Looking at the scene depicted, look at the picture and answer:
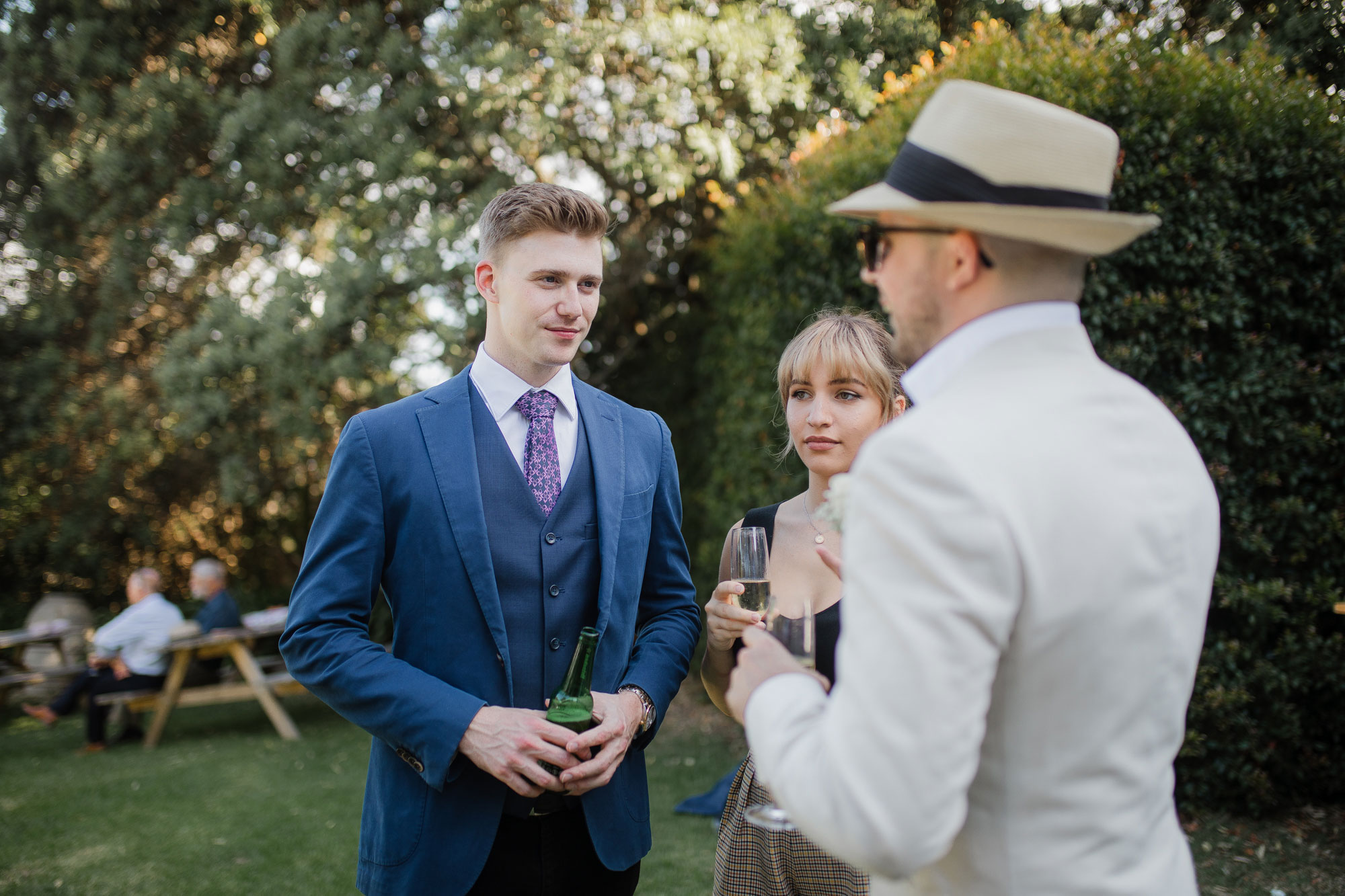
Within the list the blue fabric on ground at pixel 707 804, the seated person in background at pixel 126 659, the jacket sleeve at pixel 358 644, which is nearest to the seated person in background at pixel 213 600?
the seated person in background at pixel 126 659

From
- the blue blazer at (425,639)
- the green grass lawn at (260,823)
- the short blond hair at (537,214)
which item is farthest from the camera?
the green grass lawn at (260,823)

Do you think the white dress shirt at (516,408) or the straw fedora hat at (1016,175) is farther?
the white dress shirt at (516,408)

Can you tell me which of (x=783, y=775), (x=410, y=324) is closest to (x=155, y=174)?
(x=410, y=324)

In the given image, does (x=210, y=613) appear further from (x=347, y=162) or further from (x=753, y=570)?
(x=753, y=570)

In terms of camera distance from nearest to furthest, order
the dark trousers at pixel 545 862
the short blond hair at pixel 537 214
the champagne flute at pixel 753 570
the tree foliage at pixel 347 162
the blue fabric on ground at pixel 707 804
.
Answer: the champagne flute at pixel 753 570 < the dark trousers at pixel 545 862 < the short blond hair at pixel 537 214 < the blue fabric on ground at pixel 707 804 < the tree foliage at pixel 347 162

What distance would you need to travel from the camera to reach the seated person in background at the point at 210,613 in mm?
8555

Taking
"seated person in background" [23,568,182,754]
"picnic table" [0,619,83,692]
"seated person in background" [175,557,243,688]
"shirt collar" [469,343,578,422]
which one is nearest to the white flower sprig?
"shirt collar" [469,343,578,422]

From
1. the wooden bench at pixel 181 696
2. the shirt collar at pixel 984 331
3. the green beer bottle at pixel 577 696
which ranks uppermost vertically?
the shirt collar at pixel 984 331

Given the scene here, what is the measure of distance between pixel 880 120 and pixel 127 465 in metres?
9.67

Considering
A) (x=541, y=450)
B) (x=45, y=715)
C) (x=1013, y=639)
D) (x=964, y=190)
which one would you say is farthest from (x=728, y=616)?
(x=45, y=715)

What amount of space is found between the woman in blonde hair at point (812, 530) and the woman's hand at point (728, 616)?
0.17 meters

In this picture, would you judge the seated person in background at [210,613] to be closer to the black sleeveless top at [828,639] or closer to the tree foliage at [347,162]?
the tree foliage at [347,162]

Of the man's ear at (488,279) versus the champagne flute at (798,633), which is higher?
the man's ear at (488,279)

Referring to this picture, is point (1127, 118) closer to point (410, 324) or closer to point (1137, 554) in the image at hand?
point (1137, 554)
